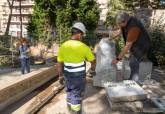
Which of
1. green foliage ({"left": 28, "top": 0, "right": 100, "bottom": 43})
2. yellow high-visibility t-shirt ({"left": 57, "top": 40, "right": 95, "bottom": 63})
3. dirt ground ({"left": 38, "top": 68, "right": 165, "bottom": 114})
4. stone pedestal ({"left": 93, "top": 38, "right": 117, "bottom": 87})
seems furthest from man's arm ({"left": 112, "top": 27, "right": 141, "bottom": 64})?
green foliage ({"left": 28, "top": 0, "right": 100, "bottom": 43})

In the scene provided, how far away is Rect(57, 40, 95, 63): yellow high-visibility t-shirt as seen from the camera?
15.1 ft

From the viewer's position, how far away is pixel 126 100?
5.77m

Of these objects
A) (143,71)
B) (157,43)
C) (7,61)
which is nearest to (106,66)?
(143,71)

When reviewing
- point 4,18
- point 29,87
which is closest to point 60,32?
point 29,87

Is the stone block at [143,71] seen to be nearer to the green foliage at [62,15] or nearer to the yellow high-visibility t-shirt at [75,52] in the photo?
the yellow high-visibility t-shirt at [75,52]

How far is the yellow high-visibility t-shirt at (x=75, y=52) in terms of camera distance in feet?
15.1

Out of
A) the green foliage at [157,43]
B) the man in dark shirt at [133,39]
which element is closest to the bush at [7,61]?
the green foliage at [157,43]

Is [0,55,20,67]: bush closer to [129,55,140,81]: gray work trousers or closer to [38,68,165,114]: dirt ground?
[38,68,165,114]: dirt ground

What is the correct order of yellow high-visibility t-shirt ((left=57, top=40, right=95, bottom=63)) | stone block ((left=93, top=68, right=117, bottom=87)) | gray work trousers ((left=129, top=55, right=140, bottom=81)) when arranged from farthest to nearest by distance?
1. stone block ((left=93, top=68, right=117, bottom=87))
2. gray work trousers ((left=129, top=55, right=140, bottom=81))
3. yellow high-visibility t-shirt ((left=57, top=40, right=95, bottom=63))

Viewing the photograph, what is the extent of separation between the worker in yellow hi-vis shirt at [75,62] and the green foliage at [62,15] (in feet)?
53.2

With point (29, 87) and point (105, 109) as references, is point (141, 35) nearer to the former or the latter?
point (105, 109)


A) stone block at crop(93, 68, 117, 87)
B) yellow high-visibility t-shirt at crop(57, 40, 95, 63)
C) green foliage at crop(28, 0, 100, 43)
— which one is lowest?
stone block at crop(93, 68, 117, 87)

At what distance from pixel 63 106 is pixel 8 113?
1.33 meters

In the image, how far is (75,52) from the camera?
183 inches
